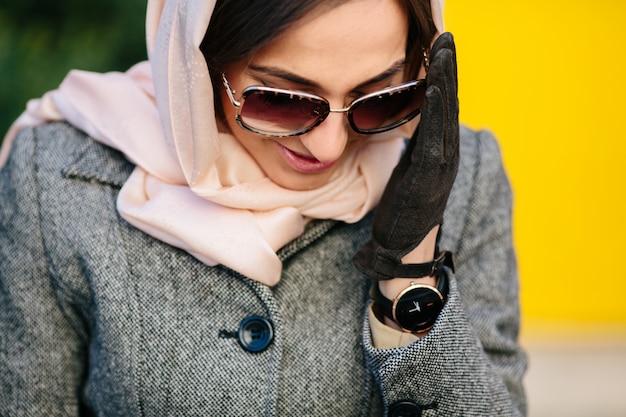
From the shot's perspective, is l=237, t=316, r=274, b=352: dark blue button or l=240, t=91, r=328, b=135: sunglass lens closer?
l=240, t=91, r=328, b=135: sunglass lens

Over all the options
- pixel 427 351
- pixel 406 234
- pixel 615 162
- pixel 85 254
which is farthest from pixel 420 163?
pixel 615 162

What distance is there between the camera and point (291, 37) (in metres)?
1.68

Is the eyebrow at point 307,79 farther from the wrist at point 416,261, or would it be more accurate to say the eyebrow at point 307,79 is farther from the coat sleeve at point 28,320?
the coat sleeve at point 28,320

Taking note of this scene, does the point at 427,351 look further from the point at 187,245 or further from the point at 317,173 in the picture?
the point at 187,245

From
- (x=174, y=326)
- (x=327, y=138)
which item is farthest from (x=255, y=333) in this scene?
(x=327, y=138)

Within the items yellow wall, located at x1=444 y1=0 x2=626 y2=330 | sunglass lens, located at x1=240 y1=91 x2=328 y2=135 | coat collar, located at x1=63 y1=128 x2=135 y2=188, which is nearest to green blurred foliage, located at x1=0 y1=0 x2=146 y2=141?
coat collar, located at x1=63 y1=128 x2=135 y2=188

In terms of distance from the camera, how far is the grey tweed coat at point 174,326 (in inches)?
73.5

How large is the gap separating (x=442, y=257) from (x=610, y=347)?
2.91 metres

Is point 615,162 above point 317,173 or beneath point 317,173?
beneath

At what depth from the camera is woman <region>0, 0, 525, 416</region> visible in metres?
1.74

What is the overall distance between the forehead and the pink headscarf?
0.62 feet

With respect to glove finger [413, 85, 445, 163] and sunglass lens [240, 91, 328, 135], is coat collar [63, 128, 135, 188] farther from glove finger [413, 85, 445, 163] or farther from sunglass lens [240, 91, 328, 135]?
glove finger [413, 85, 445, 163]

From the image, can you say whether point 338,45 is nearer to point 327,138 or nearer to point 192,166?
point 327,138

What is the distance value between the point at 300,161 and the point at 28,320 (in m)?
0.77
